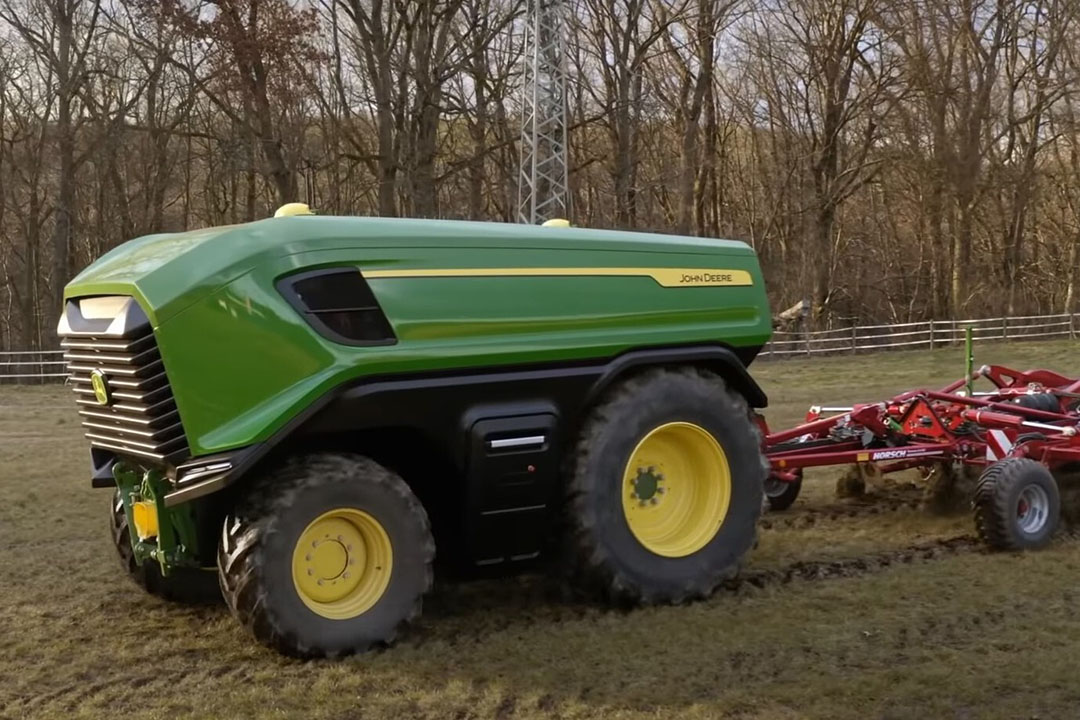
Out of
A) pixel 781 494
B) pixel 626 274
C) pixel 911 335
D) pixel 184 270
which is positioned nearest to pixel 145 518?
pixel 184 270

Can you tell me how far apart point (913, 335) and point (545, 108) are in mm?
11638

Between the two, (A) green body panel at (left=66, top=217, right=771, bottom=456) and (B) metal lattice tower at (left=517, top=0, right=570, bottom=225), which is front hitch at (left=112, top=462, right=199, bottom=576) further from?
(B) metal lattice tower at (left=517, top=0, right=570, bottom=225)

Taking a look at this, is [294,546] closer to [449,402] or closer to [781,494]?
[449,402]

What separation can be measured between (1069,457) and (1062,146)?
30.5 metres

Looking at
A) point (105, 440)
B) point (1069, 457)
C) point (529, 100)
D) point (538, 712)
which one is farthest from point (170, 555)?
point (529, 100)

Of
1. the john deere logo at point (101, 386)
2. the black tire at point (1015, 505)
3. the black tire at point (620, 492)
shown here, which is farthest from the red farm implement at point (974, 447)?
the john deere logo at point (101, 386)

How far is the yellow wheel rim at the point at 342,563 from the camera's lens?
172 inches

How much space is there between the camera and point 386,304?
14.5 ft

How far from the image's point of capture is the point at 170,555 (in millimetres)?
4652

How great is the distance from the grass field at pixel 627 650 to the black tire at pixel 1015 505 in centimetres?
14

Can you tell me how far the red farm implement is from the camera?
20.4 ft

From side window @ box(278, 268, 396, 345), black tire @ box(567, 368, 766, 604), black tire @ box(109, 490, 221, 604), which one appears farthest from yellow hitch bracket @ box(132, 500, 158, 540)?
black tire @ box(567, 368, 766, 604)

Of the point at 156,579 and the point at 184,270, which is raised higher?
the point at 184,270

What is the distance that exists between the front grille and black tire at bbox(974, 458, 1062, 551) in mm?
4478
